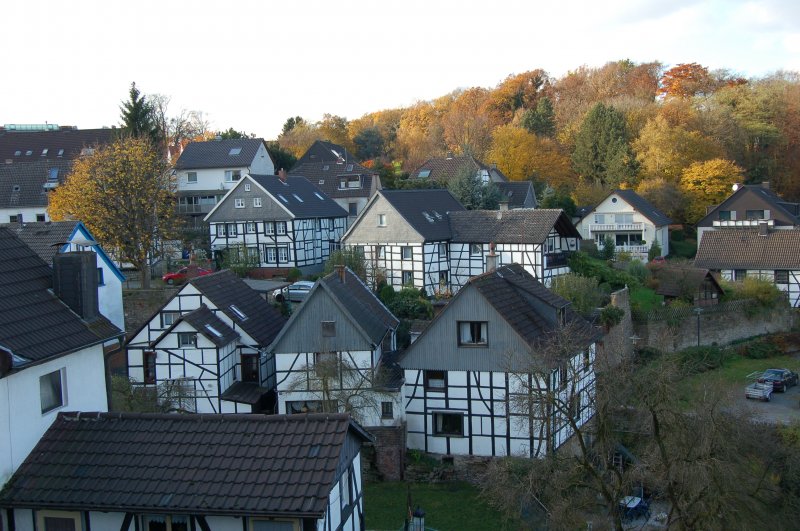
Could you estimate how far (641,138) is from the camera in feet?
193

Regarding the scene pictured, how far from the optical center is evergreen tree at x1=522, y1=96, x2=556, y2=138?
68250mm

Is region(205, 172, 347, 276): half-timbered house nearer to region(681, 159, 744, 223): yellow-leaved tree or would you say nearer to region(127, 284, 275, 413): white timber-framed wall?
region(127, 284, 275, 413): white timber-framed wall

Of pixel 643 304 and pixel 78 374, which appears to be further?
pixel 643 304

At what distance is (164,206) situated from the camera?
133 ft

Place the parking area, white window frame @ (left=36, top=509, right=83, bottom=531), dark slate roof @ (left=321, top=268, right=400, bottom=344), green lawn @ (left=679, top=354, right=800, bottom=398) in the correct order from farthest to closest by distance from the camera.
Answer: green lawn @ (left=679, top=354, right=800, bottom=398) → the parking area → dark slate roof @ (left=321, top=268, right=400, bottom=344) → white window frame @ (left=36, top=509, right=83, bottom=531)

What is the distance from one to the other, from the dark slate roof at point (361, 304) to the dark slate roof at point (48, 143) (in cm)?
3758

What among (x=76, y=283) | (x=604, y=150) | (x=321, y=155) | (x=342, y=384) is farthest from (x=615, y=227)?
(x=76, y=283)

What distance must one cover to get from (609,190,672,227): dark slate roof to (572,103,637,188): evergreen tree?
6339mm

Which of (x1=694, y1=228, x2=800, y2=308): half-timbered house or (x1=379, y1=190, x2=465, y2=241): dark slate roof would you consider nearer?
(x1=379, y1=190, x2=465, y2=241): dark slate roof

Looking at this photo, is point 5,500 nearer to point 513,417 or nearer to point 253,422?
point 253,422

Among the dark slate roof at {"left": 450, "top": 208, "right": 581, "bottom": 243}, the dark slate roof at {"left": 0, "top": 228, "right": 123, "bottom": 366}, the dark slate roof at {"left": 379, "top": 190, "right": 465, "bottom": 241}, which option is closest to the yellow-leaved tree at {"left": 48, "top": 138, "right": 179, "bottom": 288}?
the dark slate roof at {"left": 379, "top": 190, "right": 465, "bottom": 241}

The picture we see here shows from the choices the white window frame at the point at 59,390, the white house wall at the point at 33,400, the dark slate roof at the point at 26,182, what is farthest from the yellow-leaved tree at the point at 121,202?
the white window frame at the point at 59,390

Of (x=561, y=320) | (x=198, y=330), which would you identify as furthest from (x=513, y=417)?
(x=198, y=330)

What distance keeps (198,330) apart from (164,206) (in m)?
17.0
